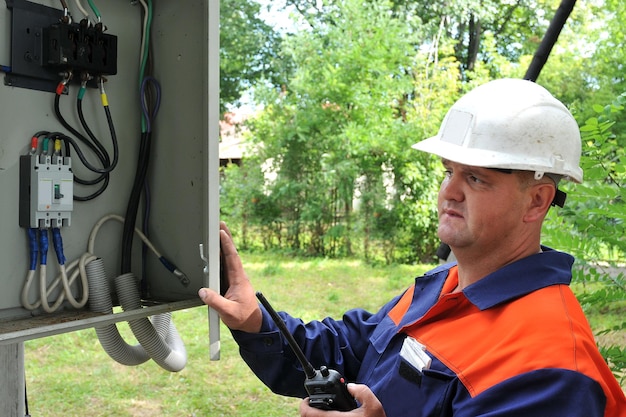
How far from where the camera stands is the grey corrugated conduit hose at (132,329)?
1.88 metres

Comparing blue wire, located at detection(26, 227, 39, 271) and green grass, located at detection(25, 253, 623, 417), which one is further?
green grass, located at detection(25, 253, 623, 417)

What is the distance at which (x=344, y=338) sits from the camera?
1.94 m

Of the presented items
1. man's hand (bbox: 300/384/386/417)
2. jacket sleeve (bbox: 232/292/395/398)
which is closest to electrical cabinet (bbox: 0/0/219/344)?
jacket sleeve (bbox: 232/292/395/398)

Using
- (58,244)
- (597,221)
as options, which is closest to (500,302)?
(58,244)

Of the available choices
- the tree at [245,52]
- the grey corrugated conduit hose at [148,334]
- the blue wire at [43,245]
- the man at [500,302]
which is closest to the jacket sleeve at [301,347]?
the man at [500,302]

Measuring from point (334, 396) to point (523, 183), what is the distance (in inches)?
24.0

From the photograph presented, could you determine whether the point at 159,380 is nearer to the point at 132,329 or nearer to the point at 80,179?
the point at 132,329

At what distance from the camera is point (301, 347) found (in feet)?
6.12

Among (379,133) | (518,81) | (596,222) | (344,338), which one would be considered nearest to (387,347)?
(344,338)

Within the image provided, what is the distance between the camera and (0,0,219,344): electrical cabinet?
1.77 m

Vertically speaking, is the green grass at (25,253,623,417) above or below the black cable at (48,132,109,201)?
below

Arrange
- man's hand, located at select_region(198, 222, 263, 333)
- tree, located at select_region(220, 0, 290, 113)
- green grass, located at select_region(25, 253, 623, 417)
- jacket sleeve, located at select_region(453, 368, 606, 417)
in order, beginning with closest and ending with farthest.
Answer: jacket sleeve, located at select_region(453, 368, 606, 417) < man's hand, located at select_region(198, 222, 263, 333) < green grass, located at select_region(25, 253, 623, 417) < tree, located at select_region(220, 0, 290, 113)

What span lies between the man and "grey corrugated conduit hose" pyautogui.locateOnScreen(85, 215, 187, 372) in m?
0.34

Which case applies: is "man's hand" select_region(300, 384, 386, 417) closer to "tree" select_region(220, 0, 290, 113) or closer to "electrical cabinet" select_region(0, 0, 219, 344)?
"electrical cabinet" select_region(0, 0, 219, 344)
